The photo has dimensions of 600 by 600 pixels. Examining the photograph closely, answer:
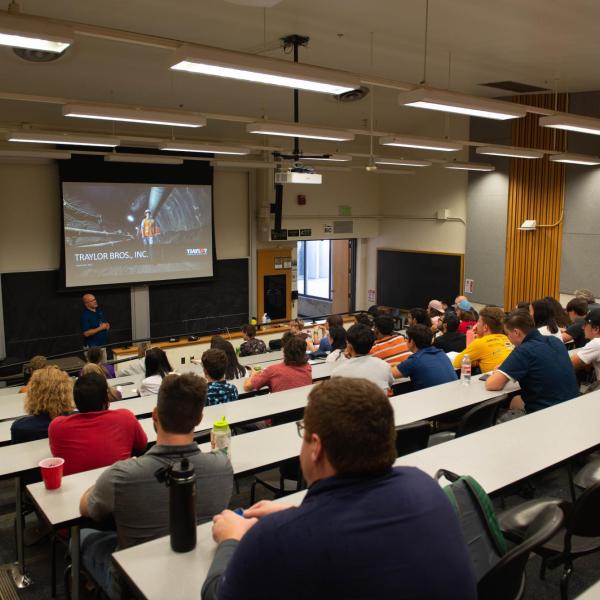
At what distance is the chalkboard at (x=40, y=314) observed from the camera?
8828 millimetres

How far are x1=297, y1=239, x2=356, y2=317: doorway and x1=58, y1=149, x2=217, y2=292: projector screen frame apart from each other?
3.69 m

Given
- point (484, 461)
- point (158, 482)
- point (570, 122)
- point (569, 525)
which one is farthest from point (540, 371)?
point (570, 122)

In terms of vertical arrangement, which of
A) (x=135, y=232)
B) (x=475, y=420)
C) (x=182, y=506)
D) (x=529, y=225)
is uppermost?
(x=529, y=225)

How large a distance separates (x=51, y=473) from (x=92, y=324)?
6.72 m

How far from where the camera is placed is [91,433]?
290 centimetres

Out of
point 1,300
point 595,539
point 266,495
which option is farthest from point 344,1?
point 1,300

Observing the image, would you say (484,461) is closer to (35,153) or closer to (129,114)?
(129,114)

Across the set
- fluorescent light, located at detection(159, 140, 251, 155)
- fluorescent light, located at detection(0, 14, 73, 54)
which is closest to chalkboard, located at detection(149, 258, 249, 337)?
fluorescent light, located at detection(159, 140, 251, 155)

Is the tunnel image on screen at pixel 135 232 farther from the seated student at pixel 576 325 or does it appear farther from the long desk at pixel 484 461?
the long desk at pixel 484 461

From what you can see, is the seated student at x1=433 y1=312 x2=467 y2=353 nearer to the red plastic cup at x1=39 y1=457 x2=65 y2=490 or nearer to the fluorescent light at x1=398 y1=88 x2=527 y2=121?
the fluorescent light at x1=398 y1=88 x2=527 y2=121

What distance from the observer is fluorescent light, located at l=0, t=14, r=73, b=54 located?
105 inches

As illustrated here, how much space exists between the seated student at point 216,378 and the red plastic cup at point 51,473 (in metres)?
1.46

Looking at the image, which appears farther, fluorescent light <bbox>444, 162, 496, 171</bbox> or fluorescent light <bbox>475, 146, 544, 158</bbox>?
fluorescent light <bbox>444, 162, 496, 171</bbox>

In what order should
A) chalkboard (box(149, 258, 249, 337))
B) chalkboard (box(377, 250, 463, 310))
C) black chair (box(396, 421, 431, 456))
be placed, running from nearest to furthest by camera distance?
black chair (box(396, 421, 431, 456))
chalkboard (box(149, 258, 249, 337))
chalkboard (box(377, 250, 463, 310))
